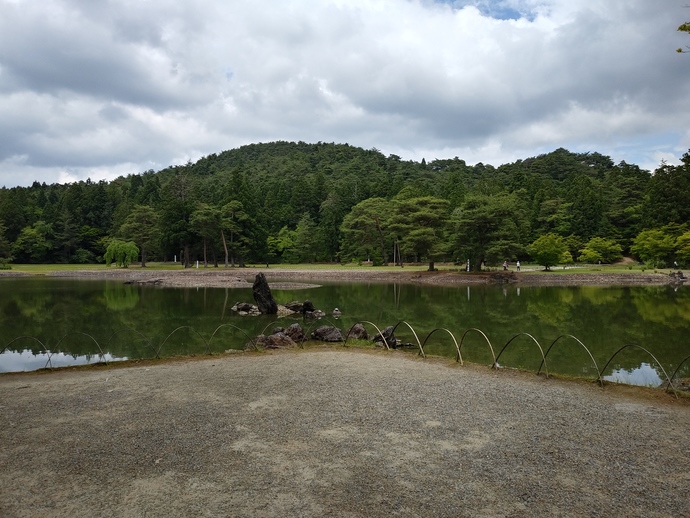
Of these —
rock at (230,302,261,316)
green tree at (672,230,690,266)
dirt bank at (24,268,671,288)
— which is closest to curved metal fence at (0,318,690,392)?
rock at (230,302,261,316)

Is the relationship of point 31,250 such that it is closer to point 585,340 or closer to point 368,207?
point 368,207

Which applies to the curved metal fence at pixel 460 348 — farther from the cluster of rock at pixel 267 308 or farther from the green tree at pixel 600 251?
the green tree at pixel 600 251

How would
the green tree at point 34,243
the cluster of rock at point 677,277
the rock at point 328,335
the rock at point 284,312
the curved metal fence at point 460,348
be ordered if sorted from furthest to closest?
the green tree at point 34,243 → the cluster of rock at point 677,277 → the rock at point 284,312 → the rock at point 328,335 → the curved metal fence at point 460,348

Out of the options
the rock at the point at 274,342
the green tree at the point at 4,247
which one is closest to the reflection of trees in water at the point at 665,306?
the rock at the point at 274,342

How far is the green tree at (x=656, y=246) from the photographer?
44.0m

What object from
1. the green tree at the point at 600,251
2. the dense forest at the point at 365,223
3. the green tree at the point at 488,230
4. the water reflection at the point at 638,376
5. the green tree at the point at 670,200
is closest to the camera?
the water reflection at the point at 638,376

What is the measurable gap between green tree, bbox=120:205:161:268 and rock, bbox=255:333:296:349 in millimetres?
46927

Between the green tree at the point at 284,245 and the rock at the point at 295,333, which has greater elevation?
the green tree at the point at 284,245

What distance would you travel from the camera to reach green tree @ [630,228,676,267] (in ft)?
144

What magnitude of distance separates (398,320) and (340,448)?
1487 centimetres

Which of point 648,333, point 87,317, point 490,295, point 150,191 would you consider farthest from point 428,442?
point 150,191

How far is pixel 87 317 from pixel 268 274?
23922 millimetres

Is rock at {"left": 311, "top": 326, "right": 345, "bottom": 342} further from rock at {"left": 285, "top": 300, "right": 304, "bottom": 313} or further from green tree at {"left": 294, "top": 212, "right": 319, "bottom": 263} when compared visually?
green tree at {"left": 294, "top": 212, "right": 319, "bottom": 263}

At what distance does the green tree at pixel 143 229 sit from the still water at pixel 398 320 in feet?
78.1
